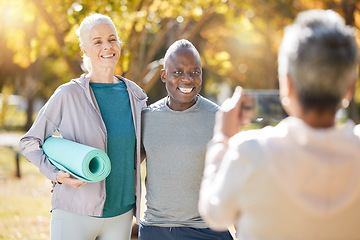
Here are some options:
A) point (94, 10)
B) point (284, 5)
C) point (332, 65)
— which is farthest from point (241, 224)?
point (284, 5)

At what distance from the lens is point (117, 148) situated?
10.4 feet

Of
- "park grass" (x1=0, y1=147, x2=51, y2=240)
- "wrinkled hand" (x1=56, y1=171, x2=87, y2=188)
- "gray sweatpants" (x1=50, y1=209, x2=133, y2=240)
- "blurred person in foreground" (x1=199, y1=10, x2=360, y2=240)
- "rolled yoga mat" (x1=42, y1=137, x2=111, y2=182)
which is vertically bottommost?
"park grass" (x1=0, y1=147, x2=51, y2=240)

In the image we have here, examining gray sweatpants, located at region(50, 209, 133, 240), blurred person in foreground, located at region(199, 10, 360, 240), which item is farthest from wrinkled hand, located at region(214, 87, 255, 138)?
gray sweatpants, located at region(50, 209, 133, 240)

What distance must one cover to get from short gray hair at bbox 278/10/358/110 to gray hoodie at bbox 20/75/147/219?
173 centimetres

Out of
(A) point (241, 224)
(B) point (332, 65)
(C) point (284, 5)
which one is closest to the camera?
(B) point (332, 65)

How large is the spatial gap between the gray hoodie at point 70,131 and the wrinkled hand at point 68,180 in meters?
0.05

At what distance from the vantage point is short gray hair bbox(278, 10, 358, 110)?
156 centimetres

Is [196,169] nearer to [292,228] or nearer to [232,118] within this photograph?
[232,118]

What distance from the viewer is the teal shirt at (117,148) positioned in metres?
3.16

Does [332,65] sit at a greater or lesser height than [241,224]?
greater

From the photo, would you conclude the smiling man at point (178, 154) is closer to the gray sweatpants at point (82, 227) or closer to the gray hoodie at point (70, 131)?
the gray sweatpants at point (82, 227)

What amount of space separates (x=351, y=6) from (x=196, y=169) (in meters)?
12.5

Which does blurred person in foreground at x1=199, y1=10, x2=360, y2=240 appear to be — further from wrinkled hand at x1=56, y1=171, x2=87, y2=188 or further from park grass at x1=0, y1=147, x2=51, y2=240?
park grass at x1=0, y1=147, x2=51, y2=240

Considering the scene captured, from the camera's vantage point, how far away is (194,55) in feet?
10.8
